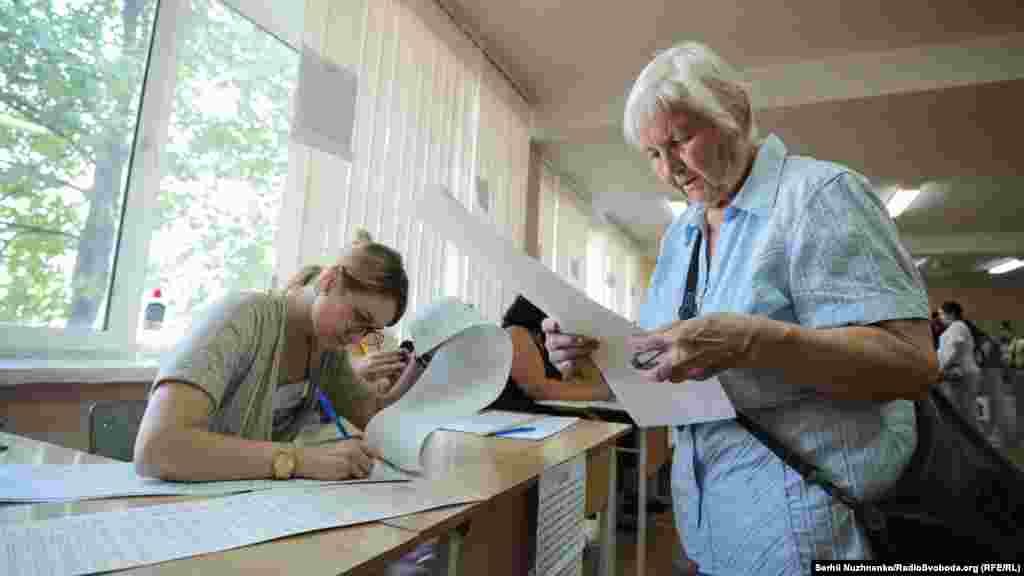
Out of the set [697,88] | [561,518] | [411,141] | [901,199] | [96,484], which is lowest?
[561,518]

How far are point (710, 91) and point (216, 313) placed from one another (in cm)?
94

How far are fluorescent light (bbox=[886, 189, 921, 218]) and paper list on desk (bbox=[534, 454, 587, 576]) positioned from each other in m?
5.69

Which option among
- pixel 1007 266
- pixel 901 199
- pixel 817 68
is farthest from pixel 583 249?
pixel 1007 266

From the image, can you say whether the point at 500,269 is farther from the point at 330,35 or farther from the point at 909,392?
the point at 330,35

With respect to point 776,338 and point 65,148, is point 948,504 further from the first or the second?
point 65,148

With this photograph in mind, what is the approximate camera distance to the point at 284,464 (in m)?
0.87

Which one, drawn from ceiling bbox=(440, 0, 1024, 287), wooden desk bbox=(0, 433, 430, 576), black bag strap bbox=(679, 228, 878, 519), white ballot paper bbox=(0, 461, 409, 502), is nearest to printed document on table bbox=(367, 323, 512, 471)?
white ballot paper bbox=(0, 461, 409, 502)

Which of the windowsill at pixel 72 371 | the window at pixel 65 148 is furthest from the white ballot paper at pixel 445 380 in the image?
the window at pixel 65 148

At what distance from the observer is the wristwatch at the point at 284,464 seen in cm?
86

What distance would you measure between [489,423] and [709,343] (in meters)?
1.09

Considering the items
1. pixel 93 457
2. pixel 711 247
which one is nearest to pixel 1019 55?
pixel 711 247

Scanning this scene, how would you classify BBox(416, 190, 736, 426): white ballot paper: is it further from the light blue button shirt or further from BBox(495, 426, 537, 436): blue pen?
BBox(495, 426, 537, 436): blue pen

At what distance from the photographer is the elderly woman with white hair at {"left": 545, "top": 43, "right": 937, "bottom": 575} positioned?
63 centimetres

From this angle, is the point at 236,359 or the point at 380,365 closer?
the point at 236,359
